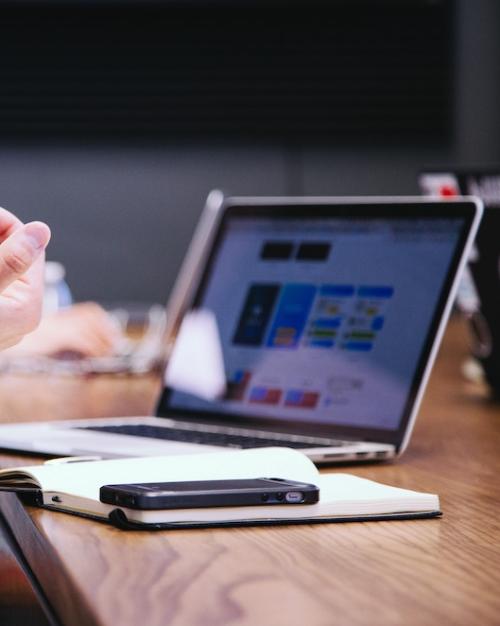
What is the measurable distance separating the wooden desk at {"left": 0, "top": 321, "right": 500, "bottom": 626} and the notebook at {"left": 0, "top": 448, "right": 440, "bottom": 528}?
12 mm

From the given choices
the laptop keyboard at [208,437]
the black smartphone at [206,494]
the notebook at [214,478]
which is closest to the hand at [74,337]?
the laptop keyboard at [208,437]

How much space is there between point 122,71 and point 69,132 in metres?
0.32

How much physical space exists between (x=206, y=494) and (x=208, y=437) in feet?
1.24

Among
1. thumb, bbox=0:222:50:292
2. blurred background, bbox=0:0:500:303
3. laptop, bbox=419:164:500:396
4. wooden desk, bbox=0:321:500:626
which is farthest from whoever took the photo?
blurred background, bbox=0:0:500:303

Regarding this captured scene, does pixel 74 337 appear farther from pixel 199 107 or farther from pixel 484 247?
pixel 199 107

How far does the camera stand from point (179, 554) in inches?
25.9

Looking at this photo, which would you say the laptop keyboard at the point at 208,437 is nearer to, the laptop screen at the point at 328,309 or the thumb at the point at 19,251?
the laptop screen at the point at 328,309

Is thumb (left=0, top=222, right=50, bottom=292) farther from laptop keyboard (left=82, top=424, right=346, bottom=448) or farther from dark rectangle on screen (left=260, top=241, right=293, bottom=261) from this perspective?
dark rectangle on screen (left=260, top=241, right=293, bottom=261)

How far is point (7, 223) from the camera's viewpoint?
1123 millimetres

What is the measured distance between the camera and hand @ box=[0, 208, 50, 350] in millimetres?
949

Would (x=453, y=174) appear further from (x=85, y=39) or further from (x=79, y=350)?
(x=85, y=39)

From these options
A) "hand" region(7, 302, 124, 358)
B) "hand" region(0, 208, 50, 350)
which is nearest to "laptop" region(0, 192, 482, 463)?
"hand" region(0, 208, 50, 350)

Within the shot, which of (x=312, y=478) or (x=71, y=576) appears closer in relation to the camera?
(x=71, y=576)

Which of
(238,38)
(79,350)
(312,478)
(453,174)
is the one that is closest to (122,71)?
(238,38)
